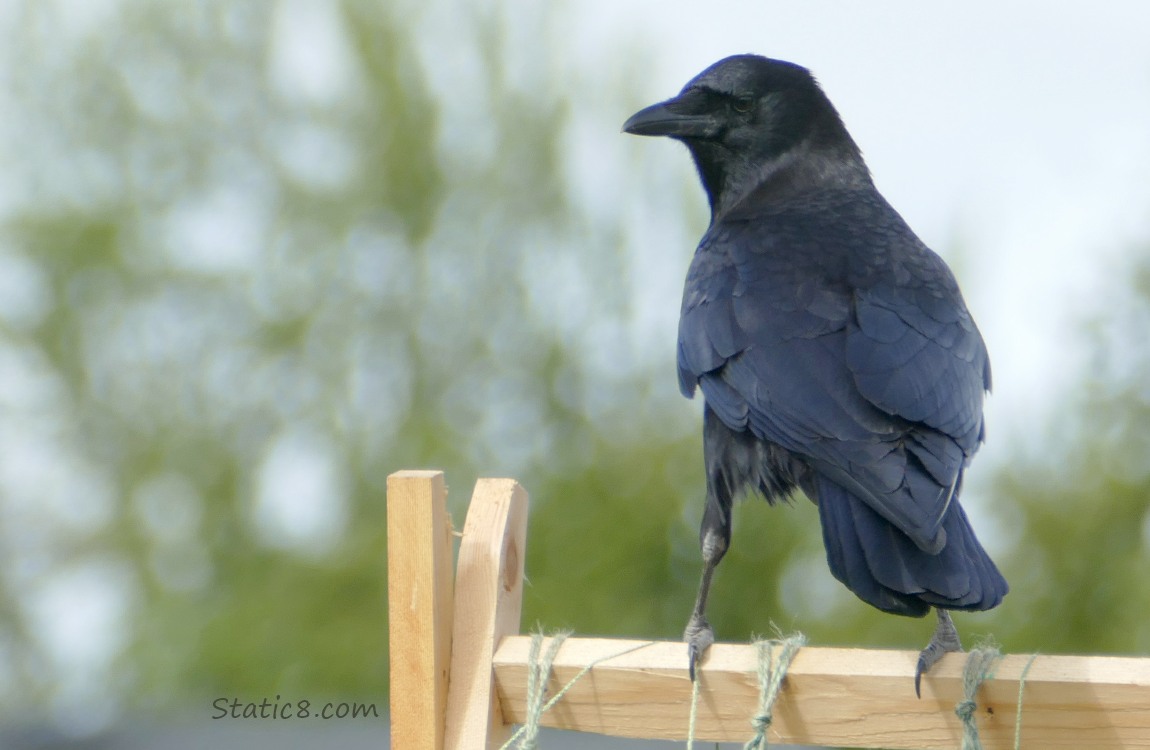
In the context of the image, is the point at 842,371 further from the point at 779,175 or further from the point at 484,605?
the point at 779,175

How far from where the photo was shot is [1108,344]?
1416cm

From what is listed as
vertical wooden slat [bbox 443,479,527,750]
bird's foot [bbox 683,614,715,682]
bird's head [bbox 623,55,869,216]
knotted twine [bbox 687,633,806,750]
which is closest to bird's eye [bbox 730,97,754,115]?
bird's head [bbox 623,55,869,216]

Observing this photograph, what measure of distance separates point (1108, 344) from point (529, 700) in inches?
529

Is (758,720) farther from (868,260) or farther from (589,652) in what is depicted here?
(868,260)

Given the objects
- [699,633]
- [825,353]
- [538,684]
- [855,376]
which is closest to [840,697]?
[538,684]

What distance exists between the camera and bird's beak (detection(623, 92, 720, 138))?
4.20 meters

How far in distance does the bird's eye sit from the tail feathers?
6.63ft

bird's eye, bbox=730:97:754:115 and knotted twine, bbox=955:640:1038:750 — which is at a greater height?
bird's eye, bbox=730:97:754:115

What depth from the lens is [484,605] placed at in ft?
8.04

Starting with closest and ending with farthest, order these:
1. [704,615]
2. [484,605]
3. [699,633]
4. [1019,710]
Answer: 1. [1019,710]
2. [484,605]
3. [699,633]
4. [704,615]

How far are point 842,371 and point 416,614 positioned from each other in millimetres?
1272

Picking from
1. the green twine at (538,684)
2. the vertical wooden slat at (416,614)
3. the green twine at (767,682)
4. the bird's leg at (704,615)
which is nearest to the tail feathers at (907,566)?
Answer: the green twine at (767,682)

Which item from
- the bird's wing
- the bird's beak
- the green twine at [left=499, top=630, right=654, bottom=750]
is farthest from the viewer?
the bird's beak

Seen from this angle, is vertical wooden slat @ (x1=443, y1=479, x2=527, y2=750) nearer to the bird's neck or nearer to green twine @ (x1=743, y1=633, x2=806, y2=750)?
green twine @ (x1=743, y1=633, x2=806, y2=750)
